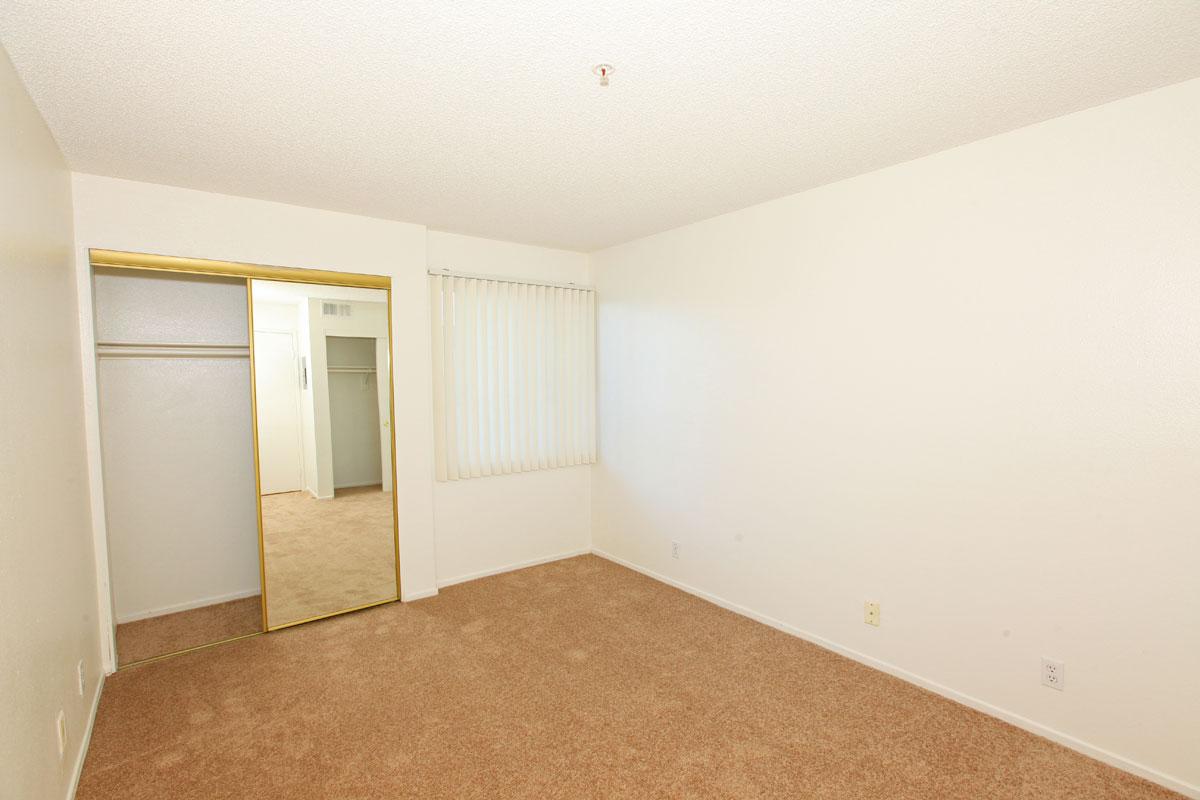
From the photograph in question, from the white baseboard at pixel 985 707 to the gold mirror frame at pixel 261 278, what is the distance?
2.29 metres

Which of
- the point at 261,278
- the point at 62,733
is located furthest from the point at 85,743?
the point at 261,278

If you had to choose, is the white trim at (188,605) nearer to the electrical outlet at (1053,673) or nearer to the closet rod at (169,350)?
the closet rod at (169,350)

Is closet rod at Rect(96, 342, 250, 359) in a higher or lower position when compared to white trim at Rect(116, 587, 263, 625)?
higher

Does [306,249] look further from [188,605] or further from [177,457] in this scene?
[188,605]

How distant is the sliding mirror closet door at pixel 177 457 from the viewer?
329cm

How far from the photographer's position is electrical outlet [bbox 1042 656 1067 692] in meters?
2.24

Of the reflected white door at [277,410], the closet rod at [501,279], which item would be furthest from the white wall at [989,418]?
the reflected white door at [277,410]

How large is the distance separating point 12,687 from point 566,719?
1832mm

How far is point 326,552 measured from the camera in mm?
3500

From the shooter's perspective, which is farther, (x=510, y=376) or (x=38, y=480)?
(x=510, y=376)

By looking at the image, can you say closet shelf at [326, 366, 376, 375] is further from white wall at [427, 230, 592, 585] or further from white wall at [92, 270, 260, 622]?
white wall at [427, 230, 592, 585]

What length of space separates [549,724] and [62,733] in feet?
5.69

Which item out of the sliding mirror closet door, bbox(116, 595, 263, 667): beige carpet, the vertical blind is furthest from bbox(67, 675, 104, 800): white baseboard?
the vertical blind

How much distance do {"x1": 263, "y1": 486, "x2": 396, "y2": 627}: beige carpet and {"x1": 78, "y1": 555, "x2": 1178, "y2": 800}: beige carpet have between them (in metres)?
0.20
